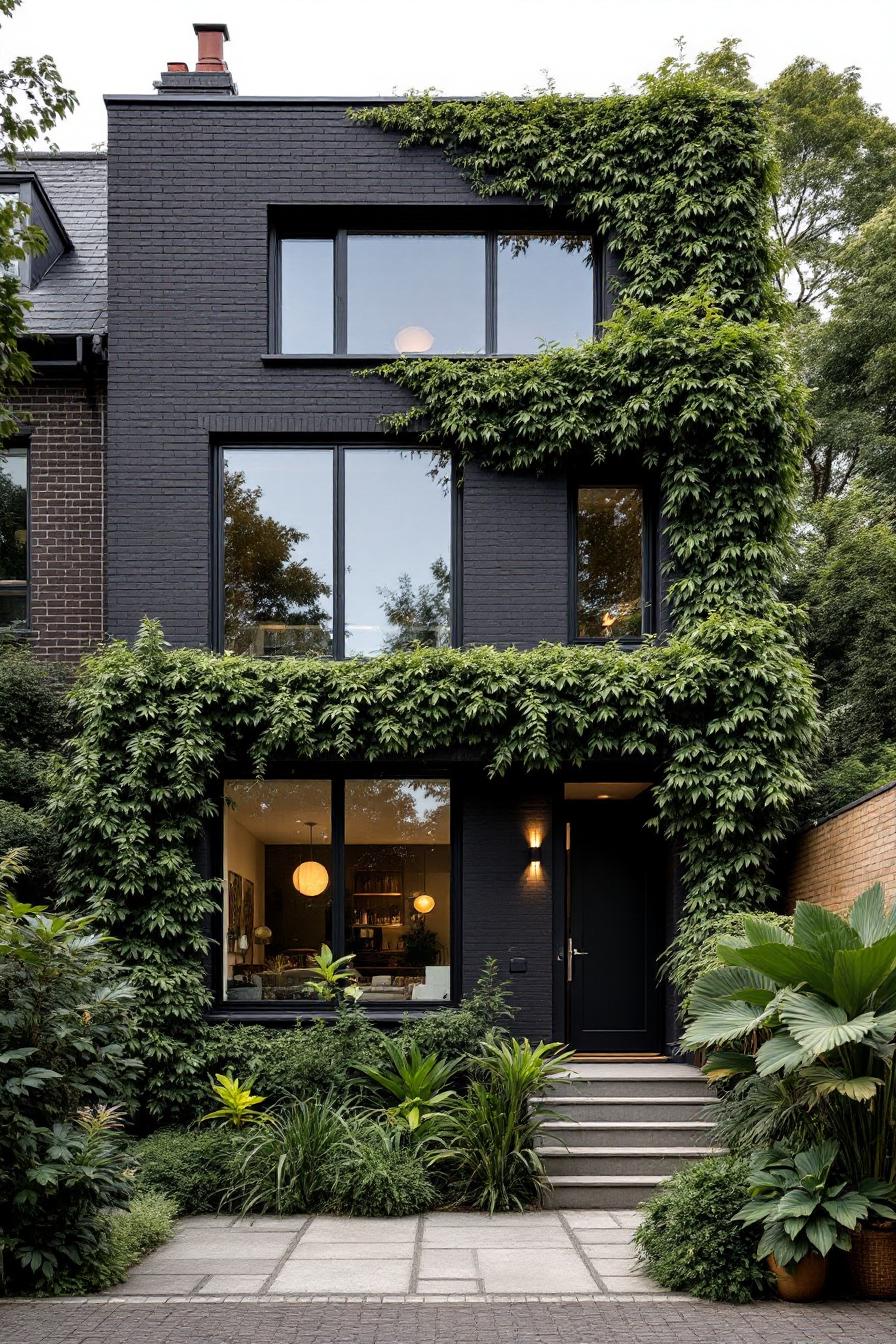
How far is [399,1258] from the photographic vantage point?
26.0 feet

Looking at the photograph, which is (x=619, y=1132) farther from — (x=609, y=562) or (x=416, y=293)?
(x=416, y=293)

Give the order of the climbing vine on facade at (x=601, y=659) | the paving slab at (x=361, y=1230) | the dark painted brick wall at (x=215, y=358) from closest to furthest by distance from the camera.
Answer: the paving slab at (x=361, y=1230) < the climbing vine on facade at (x=601, y=659) < the dark painted brick wall at (x=215, y=358)

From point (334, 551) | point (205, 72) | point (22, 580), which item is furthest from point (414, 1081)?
point (205, 72)

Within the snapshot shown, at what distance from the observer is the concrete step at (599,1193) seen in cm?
958

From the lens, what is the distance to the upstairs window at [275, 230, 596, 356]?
1243 cm

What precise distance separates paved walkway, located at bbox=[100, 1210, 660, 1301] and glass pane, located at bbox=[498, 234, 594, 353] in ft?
26.0

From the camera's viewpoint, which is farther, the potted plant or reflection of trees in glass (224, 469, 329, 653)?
reflection of trees in glass (224, 469, 329, 653)

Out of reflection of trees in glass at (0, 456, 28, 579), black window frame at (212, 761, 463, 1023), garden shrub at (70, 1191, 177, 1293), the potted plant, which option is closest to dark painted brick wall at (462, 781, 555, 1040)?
black window frame at (212, 761, 463, 1023)

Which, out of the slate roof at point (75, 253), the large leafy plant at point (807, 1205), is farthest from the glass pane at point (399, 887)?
the slate roof at point (75, 253)

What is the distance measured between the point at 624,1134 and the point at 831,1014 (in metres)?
3.74

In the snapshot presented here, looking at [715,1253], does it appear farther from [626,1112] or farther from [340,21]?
[340,21]

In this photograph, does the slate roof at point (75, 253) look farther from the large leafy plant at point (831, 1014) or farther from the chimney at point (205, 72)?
the large leafy plant at point (831, 1014)

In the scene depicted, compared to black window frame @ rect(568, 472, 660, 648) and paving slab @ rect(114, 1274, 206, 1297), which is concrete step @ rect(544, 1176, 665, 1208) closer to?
paving slab @ rect(114, 1274, 206, 1297)

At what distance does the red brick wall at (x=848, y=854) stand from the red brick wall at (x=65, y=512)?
7.23 meters
